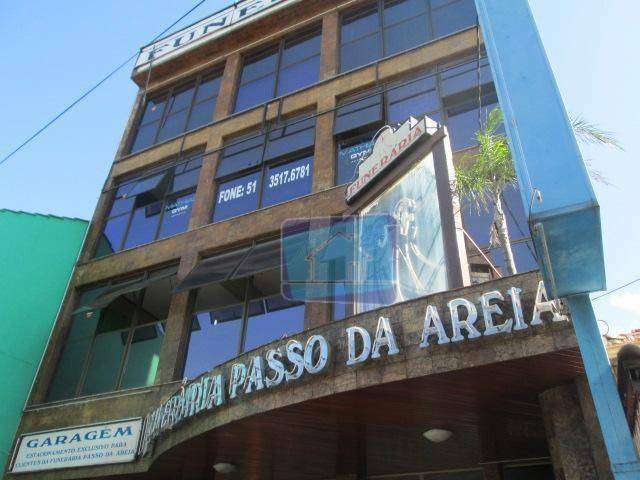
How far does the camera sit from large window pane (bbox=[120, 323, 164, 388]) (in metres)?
15.7

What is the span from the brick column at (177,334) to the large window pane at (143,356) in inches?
24.3

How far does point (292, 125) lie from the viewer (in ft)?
61.1

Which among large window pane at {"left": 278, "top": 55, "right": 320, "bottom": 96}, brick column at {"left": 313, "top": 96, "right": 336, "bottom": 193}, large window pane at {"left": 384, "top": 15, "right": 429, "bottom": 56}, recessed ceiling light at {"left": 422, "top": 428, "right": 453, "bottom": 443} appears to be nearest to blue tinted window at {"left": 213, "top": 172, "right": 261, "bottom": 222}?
brick column at {"left": 313, "top": 96, "right": 336, "bottom": 193}

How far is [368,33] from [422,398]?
1498 cm

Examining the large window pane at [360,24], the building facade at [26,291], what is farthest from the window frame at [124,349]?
the large window pane at [360,24]

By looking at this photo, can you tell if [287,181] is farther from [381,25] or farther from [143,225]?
[381,25]

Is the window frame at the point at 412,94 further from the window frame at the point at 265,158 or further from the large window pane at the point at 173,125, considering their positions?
the large window pane at the point at 173,125

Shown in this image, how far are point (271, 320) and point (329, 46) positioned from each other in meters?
10.5

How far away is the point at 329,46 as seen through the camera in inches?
776

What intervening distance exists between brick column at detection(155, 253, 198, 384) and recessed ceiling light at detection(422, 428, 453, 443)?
7.75 metres

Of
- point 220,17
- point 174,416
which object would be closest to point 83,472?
point 174,416

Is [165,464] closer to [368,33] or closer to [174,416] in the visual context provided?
[174,416]

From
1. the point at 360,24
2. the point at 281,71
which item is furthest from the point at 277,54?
the point at 360,24

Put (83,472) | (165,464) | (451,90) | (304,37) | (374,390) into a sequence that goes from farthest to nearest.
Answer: (304,37), (451,90), (83,472), (165,464), (374,390)
